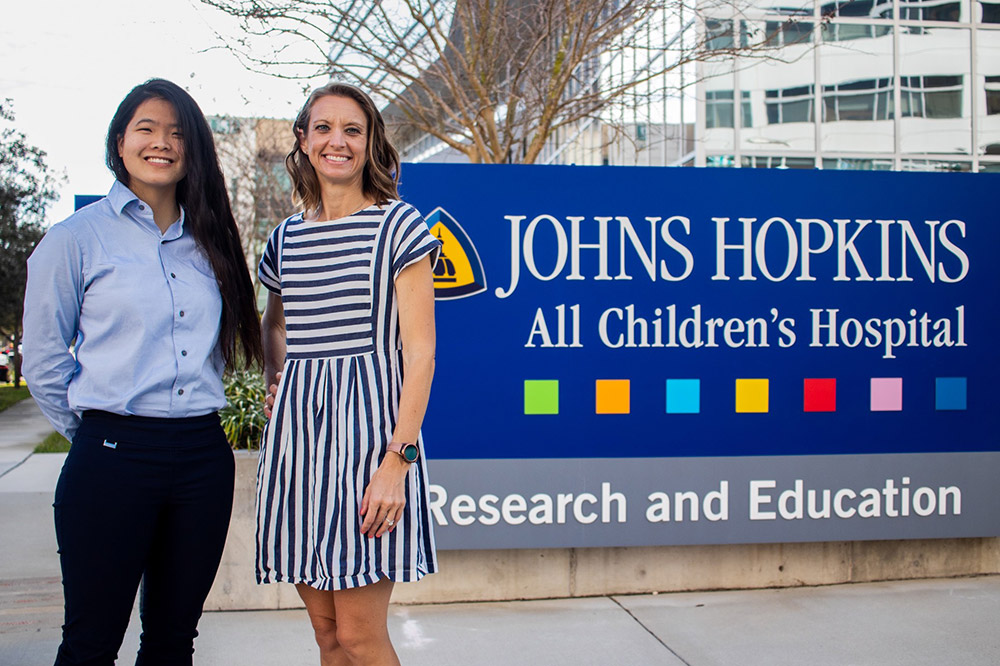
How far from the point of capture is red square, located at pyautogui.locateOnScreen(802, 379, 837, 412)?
15.6 feet

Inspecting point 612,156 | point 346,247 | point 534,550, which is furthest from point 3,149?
point 346,247

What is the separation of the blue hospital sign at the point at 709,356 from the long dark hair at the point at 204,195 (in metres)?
1.99

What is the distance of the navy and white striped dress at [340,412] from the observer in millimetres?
2336

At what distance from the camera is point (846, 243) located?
15.8ft

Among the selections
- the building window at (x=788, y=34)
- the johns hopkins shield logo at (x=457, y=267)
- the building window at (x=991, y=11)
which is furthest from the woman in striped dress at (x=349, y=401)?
the building window at (x=991, y=11)

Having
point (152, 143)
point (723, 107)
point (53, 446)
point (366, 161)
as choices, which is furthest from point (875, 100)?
point (152, 143)

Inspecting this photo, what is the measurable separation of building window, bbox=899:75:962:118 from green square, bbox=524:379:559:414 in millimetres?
13329

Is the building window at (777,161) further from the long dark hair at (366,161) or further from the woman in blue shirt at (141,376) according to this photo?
the woman in blue shirt at (141,376)

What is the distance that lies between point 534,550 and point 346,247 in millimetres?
2732

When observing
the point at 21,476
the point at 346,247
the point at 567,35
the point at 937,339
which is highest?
the point at 567,35

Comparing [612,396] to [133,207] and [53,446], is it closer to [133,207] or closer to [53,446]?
[133,207]

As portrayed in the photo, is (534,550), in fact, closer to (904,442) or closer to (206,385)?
(904,442)

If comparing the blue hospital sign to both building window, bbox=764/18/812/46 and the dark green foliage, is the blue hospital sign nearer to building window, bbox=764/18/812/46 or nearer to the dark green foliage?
building window, bbox=764/18/812/46

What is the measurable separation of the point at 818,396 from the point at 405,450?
120 inches
